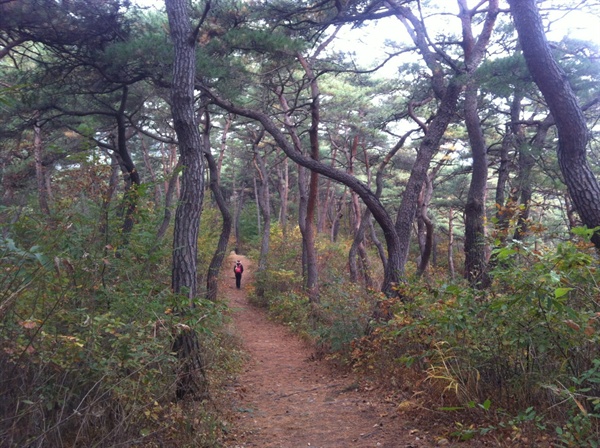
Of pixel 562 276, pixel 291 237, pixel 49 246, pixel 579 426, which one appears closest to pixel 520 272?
pixel 562 276

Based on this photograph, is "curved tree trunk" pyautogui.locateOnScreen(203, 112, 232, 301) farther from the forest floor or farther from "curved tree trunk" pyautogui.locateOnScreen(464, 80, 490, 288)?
"curved tree trunk" pyautogui.locateOnScreen(464, 80, 490, 288)

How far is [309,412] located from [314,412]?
2.8 inches

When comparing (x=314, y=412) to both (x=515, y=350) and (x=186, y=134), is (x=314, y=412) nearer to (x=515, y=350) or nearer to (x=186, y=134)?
(x=515, y=350)

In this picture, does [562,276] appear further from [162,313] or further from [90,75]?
[90,75]

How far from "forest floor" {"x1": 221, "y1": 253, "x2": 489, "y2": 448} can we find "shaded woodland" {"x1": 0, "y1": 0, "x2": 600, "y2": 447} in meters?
0.32

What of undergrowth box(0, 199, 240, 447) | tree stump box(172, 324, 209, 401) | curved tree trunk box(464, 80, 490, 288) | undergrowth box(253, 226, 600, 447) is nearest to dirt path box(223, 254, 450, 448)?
undergrowth box(253, 226, 600, 447)

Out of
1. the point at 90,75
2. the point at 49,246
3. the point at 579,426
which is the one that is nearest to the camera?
the point at 49,246

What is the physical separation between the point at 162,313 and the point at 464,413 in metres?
2.95

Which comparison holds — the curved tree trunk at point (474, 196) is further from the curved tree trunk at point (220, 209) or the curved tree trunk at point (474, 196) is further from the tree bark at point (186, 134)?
the curved tree trunk at point (220, 209)

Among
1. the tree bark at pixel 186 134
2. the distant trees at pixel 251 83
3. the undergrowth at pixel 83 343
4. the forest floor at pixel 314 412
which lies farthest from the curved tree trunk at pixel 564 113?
the undergrowth at pixel 83 343

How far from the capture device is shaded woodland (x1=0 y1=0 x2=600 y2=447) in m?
3.33

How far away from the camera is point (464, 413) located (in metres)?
4.56

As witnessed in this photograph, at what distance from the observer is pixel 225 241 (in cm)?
1415

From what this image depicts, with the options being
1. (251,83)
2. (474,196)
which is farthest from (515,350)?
(251,83)
